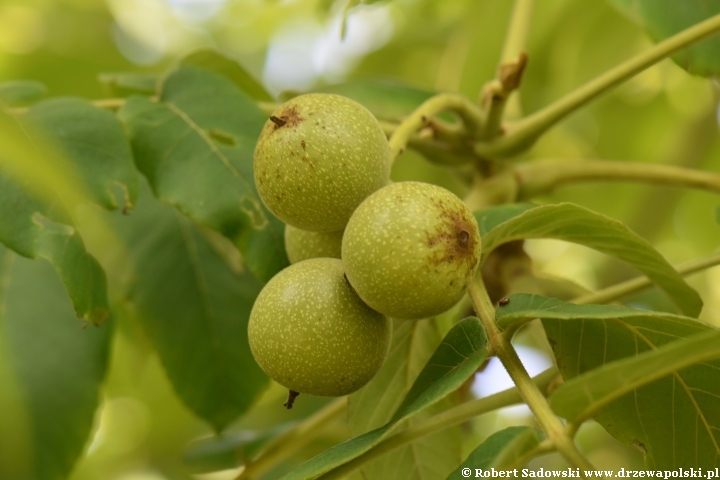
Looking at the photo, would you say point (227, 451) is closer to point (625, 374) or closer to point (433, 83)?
point (625, 374)

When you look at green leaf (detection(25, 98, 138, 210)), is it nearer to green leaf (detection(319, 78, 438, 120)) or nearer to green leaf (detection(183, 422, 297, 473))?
green leaf (detection(319, 78, 438, 120))

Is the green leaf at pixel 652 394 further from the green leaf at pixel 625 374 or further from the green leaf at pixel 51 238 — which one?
the green leaf at pixel 51 238

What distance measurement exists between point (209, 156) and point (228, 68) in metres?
0.49

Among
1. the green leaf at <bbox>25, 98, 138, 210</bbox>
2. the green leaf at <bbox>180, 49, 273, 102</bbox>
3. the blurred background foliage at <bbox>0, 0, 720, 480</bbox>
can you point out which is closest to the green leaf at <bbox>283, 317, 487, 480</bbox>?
the green leaf at <bbox>25, 98, 138, 210</bbox>

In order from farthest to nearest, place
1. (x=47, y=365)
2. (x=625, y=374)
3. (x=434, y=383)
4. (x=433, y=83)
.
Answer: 1. (x=433, y=83)
2. (x=47, y=365)
3. (x=434, y=383)
4. (x=625, y=374)

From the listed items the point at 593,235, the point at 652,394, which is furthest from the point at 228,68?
the point at 652,394

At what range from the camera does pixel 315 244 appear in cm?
111

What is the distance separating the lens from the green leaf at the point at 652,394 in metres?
0.95

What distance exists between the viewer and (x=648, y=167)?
4.85 feet

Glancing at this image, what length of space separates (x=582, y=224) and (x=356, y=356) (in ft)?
1.15

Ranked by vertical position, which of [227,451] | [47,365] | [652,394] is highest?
[652,394]

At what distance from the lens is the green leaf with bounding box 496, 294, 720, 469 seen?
95 centimetres

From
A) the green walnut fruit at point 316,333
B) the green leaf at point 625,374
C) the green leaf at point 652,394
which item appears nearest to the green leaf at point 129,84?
the green walnut fruit at point 316,333

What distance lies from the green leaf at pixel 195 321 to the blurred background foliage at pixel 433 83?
482 mm
